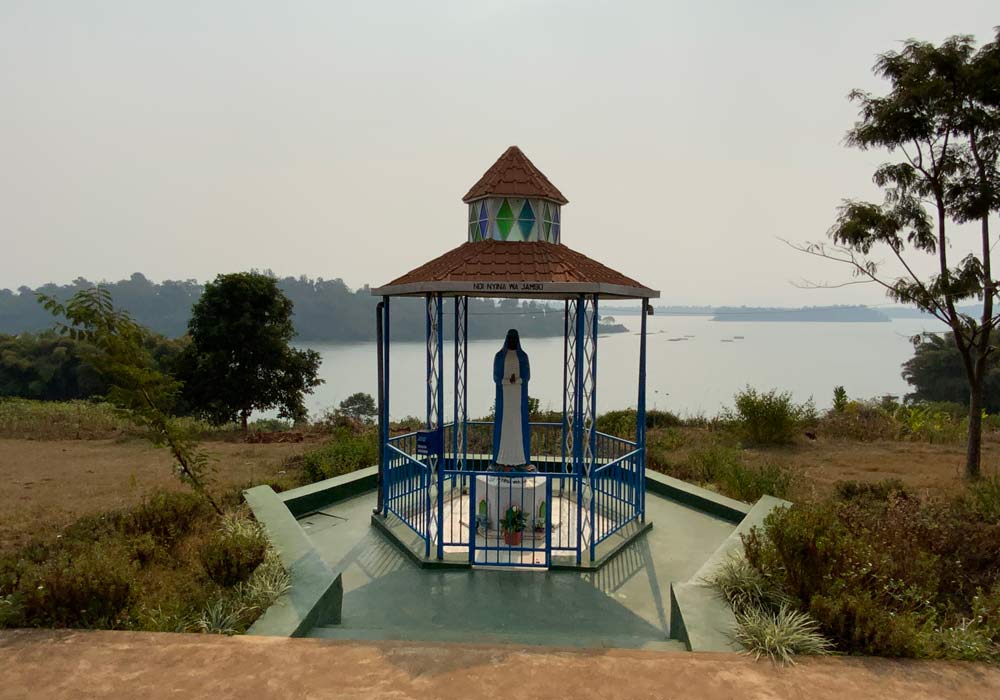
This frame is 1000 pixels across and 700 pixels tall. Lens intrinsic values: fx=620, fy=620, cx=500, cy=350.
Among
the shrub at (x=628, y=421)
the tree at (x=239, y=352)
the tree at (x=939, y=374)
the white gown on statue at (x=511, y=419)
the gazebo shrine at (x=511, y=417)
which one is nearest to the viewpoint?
the gazebo shrine at (x=511, y=417)

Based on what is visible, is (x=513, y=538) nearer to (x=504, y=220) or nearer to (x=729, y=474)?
(x=504, y=220)

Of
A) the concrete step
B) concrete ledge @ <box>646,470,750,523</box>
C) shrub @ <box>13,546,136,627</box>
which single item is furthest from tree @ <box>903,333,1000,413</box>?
shrub @ <box>13,546,136,627</box>

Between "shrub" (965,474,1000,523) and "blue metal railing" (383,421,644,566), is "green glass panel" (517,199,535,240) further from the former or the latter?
"shrub" (965,474,1000,523)

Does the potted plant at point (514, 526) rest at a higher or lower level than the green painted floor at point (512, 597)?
higher

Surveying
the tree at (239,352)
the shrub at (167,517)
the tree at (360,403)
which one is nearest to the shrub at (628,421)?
the shrub at (167,517)

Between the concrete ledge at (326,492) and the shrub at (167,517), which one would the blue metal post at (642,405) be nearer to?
the concrete ledge at (326,492)

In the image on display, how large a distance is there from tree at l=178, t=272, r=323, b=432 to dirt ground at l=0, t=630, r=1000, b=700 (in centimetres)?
1757

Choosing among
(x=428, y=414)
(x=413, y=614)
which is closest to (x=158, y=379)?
(x=428, y=414)

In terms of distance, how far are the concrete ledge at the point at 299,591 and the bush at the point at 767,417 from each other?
40.8 ft

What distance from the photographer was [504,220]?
25.7 ft

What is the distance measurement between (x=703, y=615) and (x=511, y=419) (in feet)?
12.0

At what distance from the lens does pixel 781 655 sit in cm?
429

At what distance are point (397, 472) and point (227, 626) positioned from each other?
3.86m

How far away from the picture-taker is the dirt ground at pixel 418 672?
12.6 ft
